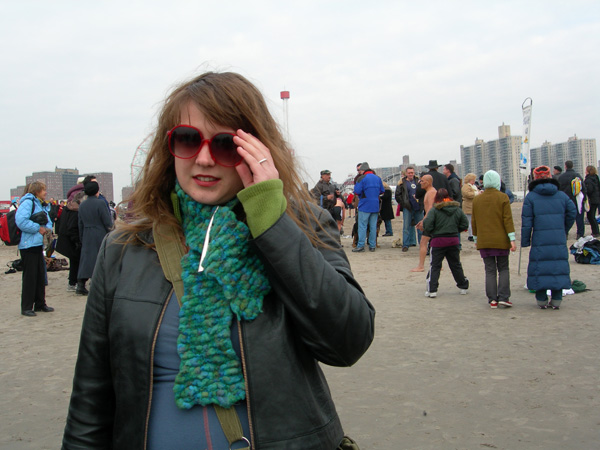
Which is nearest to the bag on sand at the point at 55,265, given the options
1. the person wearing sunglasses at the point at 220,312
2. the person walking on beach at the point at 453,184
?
the person walking on beach at the point at 453,184

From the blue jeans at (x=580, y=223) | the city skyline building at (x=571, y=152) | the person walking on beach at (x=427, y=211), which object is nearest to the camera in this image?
the person walking on beach at (x=427, y=211)

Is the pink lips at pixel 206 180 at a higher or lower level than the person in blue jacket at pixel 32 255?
higher

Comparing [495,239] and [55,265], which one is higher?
[495,239]

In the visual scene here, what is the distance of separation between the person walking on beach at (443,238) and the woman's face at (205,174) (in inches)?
290

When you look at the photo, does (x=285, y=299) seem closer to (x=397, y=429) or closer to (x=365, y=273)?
(x=397, y=429)

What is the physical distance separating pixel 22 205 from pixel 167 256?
8.00m

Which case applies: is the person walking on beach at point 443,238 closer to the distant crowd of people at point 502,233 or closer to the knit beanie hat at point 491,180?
the distant crowd of people at point 502,233

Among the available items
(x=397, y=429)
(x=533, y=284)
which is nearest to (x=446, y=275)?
(x=533, y=284)

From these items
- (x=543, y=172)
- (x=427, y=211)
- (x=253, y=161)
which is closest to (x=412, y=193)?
(x=427, y=211)

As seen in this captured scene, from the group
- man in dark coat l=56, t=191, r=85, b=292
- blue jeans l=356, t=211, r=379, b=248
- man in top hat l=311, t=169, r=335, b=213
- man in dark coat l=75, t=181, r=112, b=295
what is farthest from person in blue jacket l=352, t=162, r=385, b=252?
Result: man in dark coat l=56, t=191, r=85, b=292

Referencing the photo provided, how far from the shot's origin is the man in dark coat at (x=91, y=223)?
962 centimetres

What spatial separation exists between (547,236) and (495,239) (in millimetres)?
672

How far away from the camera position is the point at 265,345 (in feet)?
4.91

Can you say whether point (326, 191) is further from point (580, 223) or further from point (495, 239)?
point (495, 239)
